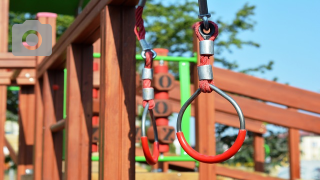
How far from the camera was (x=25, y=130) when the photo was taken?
5172mm

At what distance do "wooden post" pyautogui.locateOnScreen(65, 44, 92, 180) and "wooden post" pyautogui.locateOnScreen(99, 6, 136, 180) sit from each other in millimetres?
636

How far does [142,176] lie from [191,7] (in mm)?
12964

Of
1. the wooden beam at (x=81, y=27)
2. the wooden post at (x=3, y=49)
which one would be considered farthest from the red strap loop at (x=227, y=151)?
the wooden post at (x=3, y=49)

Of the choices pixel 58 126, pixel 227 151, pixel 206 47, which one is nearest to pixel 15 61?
pixel 58 126

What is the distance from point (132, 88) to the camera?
Answer: 223 cm

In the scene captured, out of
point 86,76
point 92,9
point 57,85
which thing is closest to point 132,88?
point 92,9

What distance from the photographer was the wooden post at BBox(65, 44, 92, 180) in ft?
9.30

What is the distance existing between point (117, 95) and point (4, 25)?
3828 mm

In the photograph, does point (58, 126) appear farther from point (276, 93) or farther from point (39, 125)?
point (276, 93)

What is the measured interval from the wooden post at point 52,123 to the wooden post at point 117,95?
1633 millimetres

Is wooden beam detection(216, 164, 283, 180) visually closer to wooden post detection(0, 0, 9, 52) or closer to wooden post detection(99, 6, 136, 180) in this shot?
wooden post detection(0, 0, 9, 52)

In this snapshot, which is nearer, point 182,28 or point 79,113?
point 79,113

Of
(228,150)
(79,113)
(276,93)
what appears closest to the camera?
(228,150)

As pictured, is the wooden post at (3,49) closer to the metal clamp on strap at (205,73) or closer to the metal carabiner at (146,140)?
the metal carabiner at (146,140)
